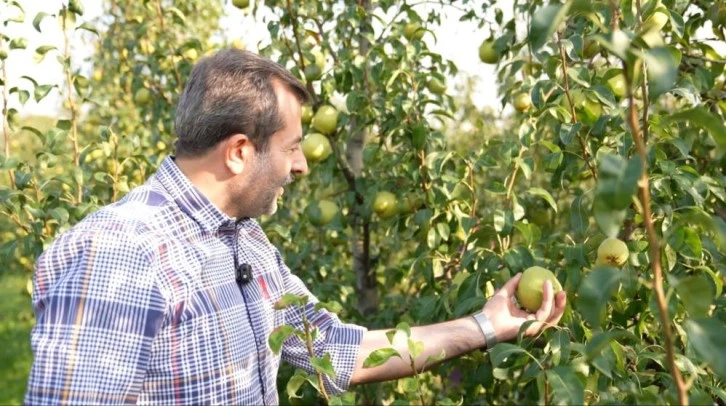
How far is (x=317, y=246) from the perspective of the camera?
331 centimetres

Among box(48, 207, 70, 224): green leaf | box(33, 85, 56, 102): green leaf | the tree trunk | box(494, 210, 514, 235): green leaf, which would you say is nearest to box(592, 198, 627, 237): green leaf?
box(494, 210, 514, 235): green leaf

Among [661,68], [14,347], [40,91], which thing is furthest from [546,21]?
[14,347]

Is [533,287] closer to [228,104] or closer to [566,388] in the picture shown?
[566,388]

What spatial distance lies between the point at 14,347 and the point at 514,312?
16.9 ft

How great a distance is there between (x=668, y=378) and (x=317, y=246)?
5.84 feet

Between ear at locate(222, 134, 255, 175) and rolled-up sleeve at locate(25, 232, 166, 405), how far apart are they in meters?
0.33

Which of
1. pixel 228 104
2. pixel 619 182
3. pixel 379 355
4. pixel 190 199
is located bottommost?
pixel 379 355

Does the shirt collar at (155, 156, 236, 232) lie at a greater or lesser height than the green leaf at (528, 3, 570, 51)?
lesser

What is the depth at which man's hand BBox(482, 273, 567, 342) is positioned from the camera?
1897mm

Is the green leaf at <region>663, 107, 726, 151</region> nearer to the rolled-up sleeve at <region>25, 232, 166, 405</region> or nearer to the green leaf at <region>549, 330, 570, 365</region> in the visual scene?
the green leaf at <region>549, 330, 570, 365</region>

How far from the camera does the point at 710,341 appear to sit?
1.01 meters

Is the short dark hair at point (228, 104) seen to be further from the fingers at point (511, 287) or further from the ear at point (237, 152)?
the fingers at point (511, 287)

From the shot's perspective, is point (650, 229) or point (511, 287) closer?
point (650, 229)

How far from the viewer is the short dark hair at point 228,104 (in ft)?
5.67
